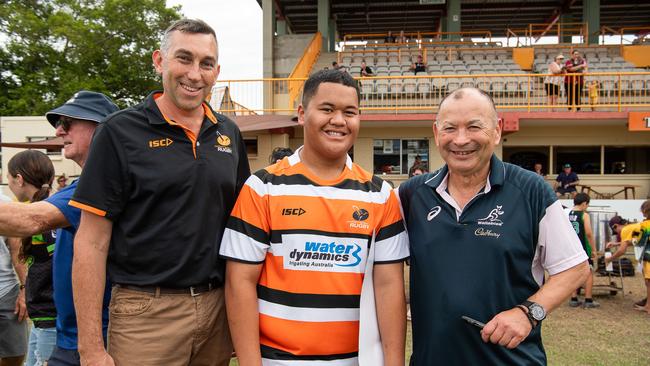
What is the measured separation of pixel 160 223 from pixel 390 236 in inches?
40.7

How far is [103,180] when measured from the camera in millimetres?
2080

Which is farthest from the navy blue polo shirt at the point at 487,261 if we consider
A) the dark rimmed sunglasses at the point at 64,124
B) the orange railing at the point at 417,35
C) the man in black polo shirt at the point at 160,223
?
the orange railing at the point at 417,35

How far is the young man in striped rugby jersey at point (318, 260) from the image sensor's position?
2084 mm

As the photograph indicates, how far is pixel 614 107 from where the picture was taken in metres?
16.3

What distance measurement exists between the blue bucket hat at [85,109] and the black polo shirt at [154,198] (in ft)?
1.37

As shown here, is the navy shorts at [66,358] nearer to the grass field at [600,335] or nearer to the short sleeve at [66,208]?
the short sleeve at [66,208]

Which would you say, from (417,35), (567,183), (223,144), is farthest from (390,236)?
(417,35)

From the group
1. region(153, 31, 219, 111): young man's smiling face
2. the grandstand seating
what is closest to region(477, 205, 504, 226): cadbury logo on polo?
region(153, 31, 219, 111): young man's smiling face

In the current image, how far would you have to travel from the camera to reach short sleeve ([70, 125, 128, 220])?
206cm

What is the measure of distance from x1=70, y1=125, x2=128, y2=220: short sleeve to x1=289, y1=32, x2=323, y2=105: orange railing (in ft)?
46.9

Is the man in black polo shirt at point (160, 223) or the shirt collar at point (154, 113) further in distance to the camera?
the shirt collar at point (154, 113)

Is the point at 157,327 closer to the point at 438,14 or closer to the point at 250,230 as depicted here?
the point at 250,230

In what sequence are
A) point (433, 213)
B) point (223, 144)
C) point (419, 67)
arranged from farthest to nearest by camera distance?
1. point (419, 67)
2. point (223, 144)
3. point (433, 213)

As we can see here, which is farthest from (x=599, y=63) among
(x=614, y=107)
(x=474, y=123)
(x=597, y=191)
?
(x=474, y=123)
